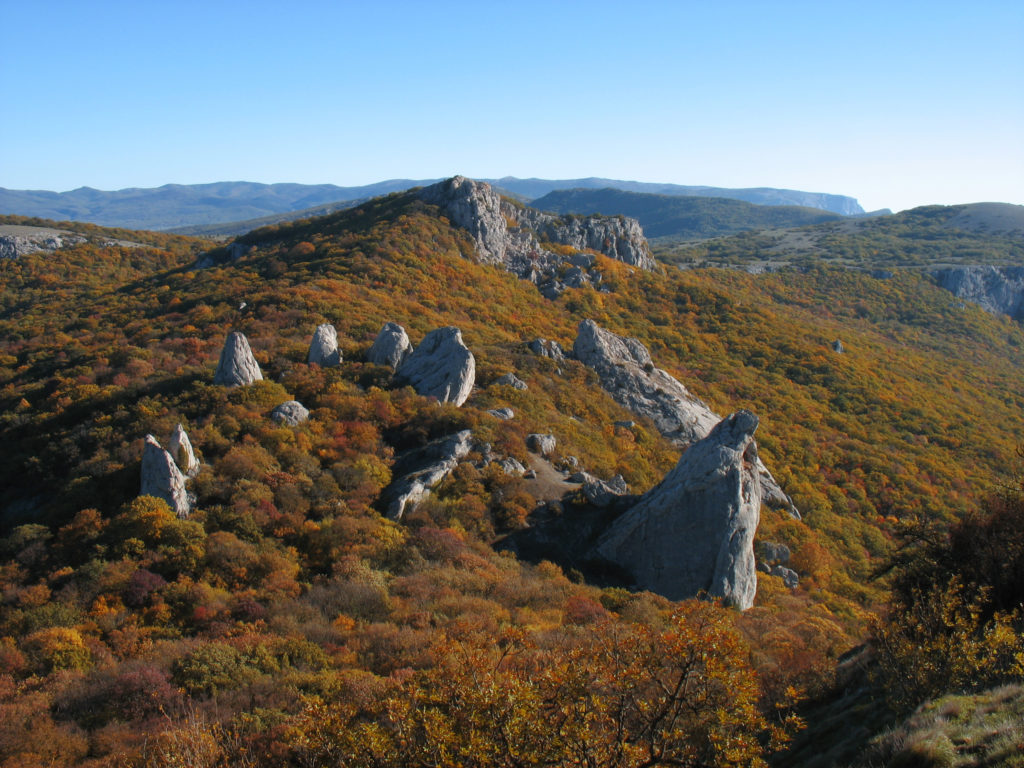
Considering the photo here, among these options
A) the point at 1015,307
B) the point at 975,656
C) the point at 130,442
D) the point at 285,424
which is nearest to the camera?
the point at 975,656

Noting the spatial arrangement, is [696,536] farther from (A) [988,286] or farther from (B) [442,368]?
(A) [988,286]

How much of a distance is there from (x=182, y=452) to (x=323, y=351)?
11.2 meters

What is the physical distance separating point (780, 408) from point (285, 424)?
39.8 metres

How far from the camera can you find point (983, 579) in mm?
13281

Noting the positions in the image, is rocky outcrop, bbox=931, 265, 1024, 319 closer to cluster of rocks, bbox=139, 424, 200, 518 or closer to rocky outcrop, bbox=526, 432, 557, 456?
rocky outcrop, bbox=526, 432, 557, 456

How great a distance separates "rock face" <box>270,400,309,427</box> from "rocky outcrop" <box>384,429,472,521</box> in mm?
4809

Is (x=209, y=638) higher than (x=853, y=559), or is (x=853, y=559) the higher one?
(x=209, y=638)

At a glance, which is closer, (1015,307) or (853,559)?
(853,559)

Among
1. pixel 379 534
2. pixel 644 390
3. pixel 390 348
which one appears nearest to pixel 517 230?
pixel 644 390

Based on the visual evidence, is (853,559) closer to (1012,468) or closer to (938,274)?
(1012,468)

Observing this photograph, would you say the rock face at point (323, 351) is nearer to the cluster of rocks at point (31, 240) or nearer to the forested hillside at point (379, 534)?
the forested hillside at point (379, 534)

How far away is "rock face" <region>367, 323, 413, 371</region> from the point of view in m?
31.0

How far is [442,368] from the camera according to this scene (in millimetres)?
29188

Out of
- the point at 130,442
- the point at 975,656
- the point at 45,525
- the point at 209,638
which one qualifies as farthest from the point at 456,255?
the point at 975,656
